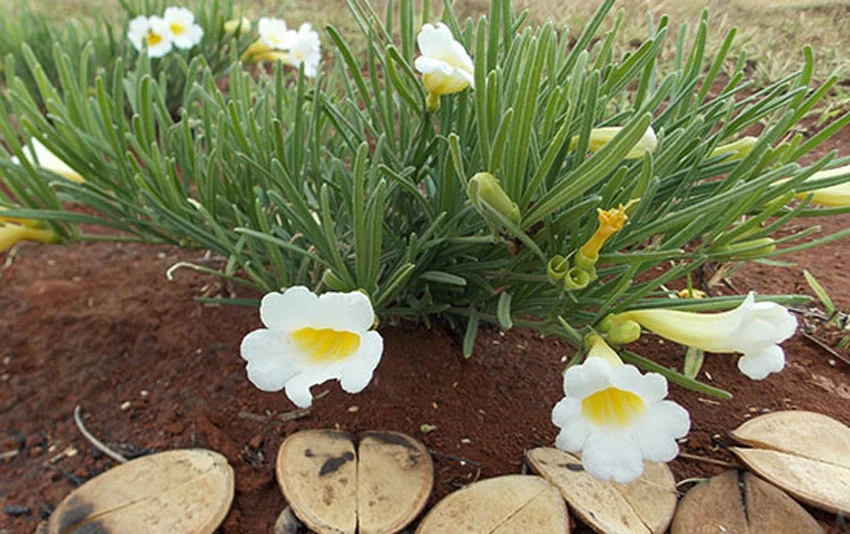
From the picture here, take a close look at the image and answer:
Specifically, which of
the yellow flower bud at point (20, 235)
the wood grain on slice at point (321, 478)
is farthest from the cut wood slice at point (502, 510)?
the yellow flower bud at point (20, 235)

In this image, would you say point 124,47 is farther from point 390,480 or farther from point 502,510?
point 502,510

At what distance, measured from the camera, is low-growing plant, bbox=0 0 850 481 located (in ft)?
2.48

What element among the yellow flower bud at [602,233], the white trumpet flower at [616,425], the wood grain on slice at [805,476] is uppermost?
the yellow flower bud at [602,233]

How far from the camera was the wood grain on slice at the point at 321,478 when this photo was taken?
0.91m

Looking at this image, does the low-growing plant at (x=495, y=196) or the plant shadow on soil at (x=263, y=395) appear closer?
the low-growing plant at (x=495, y=196)

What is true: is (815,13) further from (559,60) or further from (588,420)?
(588,420)

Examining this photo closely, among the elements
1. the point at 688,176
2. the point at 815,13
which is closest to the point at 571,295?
the point at 688,176

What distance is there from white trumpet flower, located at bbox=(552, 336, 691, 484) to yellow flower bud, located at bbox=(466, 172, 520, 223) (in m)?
0.19

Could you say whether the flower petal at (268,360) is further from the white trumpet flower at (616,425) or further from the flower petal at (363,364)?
the white trumpet flower at (616,425)

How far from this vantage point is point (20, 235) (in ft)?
3.72

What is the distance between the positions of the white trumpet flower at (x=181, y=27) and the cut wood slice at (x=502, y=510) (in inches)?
64.5

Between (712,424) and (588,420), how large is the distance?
15.4 inches

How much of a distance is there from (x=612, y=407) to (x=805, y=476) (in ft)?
1.12

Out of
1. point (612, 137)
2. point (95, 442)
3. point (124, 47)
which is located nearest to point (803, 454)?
point (612, 137)
